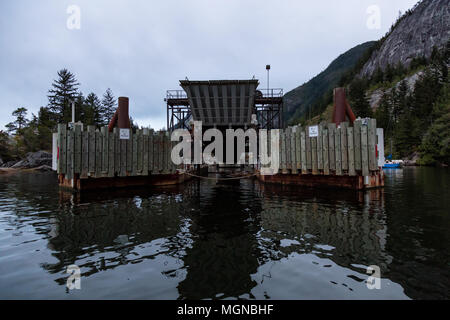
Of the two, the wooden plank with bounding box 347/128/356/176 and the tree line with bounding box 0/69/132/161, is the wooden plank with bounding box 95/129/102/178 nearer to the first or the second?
the wooden plank with bounding box 347/128/356/176

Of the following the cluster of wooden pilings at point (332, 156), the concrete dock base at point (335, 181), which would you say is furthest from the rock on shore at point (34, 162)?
the cluster of wooden pilings at point (332, 156)

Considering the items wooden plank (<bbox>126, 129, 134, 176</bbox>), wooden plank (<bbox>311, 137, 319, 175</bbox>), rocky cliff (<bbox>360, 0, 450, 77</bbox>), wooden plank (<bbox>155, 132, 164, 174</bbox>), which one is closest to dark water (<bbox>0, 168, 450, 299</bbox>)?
wooden plank (<bbox>311, 137, 319, 175</bbox>)

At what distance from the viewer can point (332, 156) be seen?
13.8 meters

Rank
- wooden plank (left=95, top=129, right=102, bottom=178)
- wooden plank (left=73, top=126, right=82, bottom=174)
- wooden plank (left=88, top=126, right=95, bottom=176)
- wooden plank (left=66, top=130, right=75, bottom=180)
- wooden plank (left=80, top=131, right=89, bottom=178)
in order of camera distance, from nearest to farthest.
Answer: wooden plank (left=66, top=130, right=75, bottom=180) < wooden plank (left=73, top=126, right=82, bottom=174) < wooden plank (left=80, top=131, right=89, bottom=178) < wooden plank (left=88, top=126, right=95, bottom=176) < wooden plank (left=95, top=129, right=102, bottom=178)

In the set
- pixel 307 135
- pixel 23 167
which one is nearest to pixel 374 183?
pixel 307 135

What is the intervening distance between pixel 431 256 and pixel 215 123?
23528 millimetres

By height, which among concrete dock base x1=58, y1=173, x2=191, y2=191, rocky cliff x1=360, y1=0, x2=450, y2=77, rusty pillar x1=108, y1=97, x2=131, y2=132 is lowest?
concrete dock base x1=58, y1=173, x2=191, y2=191

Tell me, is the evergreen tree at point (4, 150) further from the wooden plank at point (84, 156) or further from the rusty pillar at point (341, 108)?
the rusty pillar at point (341, 108)

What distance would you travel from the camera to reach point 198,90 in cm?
2245

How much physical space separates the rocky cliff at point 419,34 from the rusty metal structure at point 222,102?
11975cm

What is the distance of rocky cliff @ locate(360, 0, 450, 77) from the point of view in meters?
104

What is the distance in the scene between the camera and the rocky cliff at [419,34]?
10450 centimetres

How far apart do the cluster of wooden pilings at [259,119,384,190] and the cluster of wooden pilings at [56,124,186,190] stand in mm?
8478

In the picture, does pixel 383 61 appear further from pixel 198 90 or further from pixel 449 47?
pixel 198 90
